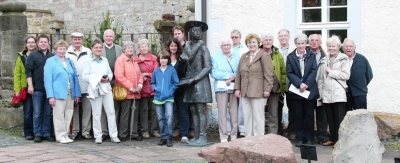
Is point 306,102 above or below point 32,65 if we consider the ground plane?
below

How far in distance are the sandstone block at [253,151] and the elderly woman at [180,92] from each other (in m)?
2.32

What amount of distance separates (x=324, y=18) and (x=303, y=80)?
2.04m

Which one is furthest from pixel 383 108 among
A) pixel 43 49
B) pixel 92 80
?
pixel 43 49

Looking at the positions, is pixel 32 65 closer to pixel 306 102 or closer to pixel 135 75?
pixel 135 75

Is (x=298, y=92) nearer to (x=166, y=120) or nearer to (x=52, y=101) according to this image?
(x=166, y=120)

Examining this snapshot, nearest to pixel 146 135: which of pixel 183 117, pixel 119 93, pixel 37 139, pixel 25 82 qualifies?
pixel 183 117

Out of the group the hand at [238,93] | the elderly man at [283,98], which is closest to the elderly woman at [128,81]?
the hand at [238,93]

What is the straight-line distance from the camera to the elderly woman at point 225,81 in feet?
29.5

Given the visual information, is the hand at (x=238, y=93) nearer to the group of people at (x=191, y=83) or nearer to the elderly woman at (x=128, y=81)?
the group of people at (x=191, y=83)

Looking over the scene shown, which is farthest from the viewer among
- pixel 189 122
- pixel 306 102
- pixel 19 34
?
pixel 19 34

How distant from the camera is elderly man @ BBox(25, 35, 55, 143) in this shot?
9.22 meters

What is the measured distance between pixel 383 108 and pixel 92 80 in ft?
15.7

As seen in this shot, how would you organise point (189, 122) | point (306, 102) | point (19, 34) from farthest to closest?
point (19, 34) → point (189, 122) → point (306, 102)

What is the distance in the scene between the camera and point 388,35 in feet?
31.8
